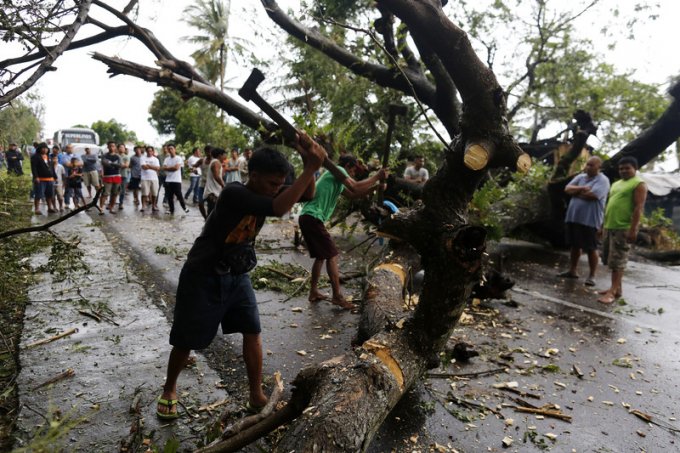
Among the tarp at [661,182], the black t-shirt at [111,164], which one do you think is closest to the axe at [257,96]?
the black t-shirt at [111,164]

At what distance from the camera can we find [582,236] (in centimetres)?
634

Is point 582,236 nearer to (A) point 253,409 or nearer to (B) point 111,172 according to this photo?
(A) point 253,409

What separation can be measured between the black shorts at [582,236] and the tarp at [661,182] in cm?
1004

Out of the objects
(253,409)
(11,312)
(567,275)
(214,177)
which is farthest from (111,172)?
(567,275)

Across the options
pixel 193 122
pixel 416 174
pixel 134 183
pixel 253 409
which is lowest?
pixel 253 409

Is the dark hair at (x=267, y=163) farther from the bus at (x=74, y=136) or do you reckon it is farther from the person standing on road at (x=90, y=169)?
the bus at (x=74, y=136)

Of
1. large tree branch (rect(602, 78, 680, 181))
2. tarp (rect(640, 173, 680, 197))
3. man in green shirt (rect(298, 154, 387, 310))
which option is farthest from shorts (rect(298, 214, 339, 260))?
tarp (rect(640, 173, 680, 197))

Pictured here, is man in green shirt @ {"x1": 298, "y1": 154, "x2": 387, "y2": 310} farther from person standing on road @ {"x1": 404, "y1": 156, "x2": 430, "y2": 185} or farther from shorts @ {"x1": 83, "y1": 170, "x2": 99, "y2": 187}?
shorts @ {"x1": 83, "y1": 170, "x2": 99, "y2": 187}

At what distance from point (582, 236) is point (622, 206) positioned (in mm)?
866

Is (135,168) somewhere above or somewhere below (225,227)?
above

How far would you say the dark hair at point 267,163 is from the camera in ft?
7.93

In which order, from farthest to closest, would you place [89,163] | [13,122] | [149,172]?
[89,163] < [149,172] < [13,122]

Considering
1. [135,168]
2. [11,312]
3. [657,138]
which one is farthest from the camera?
[135,168]

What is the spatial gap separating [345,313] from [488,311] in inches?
67.4
